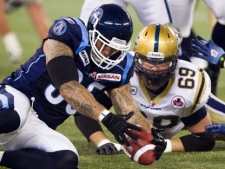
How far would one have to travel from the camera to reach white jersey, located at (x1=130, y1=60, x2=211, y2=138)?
4.59m

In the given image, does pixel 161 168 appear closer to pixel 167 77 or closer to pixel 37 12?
pixel 167 77

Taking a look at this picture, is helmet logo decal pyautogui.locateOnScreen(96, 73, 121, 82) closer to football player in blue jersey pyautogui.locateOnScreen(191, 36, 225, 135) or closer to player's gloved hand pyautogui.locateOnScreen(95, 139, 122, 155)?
player's gloved hand pyautogui.locateOnScreen(95, 139, 122, 155)

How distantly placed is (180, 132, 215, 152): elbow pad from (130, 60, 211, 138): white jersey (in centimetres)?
14

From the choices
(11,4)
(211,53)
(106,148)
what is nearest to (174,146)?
(106,148)

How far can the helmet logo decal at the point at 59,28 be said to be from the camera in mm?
4043

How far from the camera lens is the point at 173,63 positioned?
451cm

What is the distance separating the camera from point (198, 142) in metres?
4.64

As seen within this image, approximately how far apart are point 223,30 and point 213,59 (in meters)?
0.70

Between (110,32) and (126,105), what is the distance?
0.39 metres

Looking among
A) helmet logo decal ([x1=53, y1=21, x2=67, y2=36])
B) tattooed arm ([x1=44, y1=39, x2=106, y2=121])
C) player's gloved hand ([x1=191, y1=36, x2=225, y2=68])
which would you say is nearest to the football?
tattooed arm ([x1=44, y1=39, x2=106, y2=121])

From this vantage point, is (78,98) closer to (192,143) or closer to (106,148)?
(106,148)

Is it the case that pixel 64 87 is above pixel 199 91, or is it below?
above

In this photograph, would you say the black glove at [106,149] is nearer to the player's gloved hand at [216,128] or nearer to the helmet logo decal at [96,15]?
the player's gloved hand at [216,128]

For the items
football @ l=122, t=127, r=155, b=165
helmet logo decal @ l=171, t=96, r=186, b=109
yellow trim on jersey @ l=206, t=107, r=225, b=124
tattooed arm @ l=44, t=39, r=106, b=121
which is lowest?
yellow trim on jersey @ l=206, t=107, r=225, b=124
